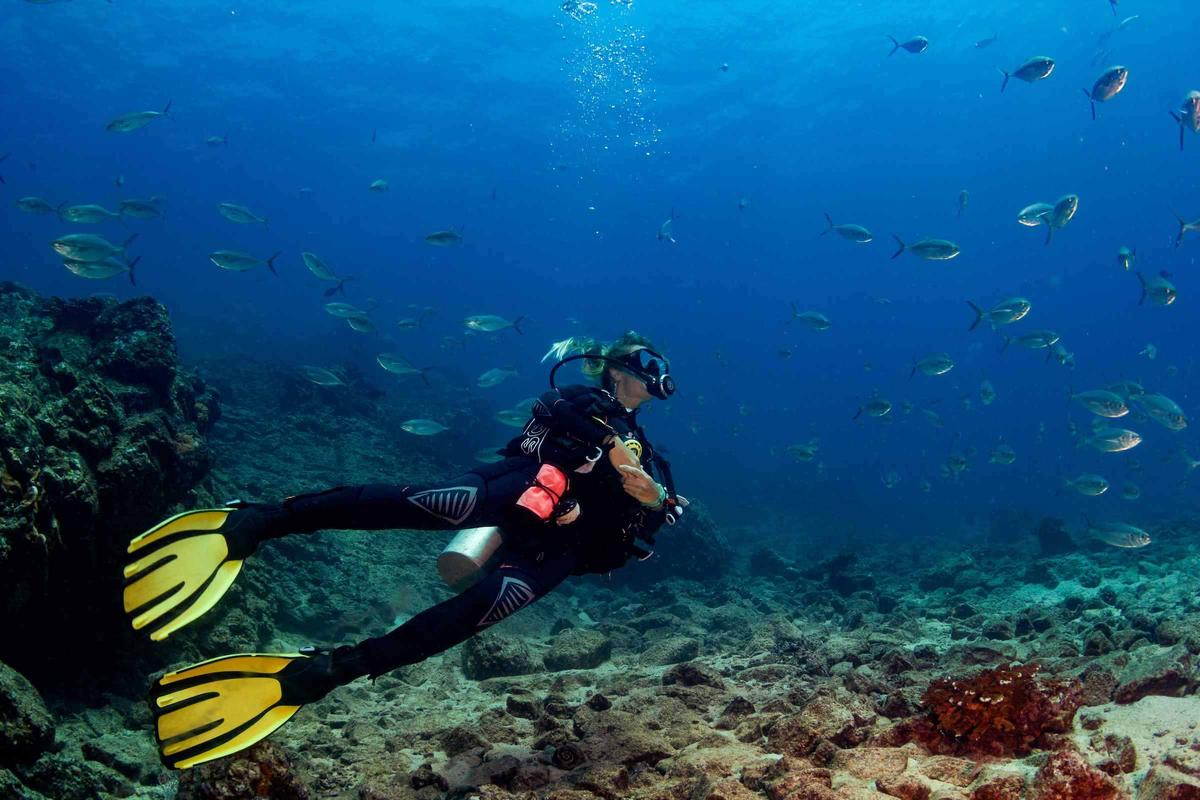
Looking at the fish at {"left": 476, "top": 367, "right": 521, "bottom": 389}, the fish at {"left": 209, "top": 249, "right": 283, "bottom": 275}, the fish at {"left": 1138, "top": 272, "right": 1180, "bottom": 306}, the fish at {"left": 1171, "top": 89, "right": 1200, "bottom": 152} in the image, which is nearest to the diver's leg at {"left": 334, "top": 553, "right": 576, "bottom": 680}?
the fish at {"left": 476, "top": 367, "right": 521, "bottom": 389}

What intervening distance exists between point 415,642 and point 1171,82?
60.3 metres

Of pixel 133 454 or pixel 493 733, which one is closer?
pixel 493 733

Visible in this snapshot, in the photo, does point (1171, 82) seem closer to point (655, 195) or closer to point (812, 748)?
point (655, 195)

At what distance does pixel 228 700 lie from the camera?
2.90m

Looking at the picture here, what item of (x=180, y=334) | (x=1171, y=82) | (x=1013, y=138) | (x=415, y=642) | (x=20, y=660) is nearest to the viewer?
(x=415, y=642)

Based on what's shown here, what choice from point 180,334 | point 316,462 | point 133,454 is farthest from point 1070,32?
point 180,334

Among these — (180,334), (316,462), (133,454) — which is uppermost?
(180,334)

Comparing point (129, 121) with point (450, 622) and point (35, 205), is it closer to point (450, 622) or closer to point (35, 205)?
point (35, 205)

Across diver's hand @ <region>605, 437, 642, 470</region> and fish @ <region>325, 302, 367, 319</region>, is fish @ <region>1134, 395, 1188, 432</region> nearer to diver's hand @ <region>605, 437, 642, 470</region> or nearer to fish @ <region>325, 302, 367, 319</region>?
diver's hand @ <region>605, 437, 642, 470</region>

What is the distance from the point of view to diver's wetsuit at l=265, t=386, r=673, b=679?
348 cm

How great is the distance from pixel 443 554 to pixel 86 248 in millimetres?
10155

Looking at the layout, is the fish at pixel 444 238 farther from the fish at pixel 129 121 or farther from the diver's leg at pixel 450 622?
the diver's leg at pixel 450 622

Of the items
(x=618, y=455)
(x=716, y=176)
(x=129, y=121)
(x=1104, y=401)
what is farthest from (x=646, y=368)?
(x=716, y=176)

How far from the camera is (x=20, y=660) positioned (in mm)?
4148
